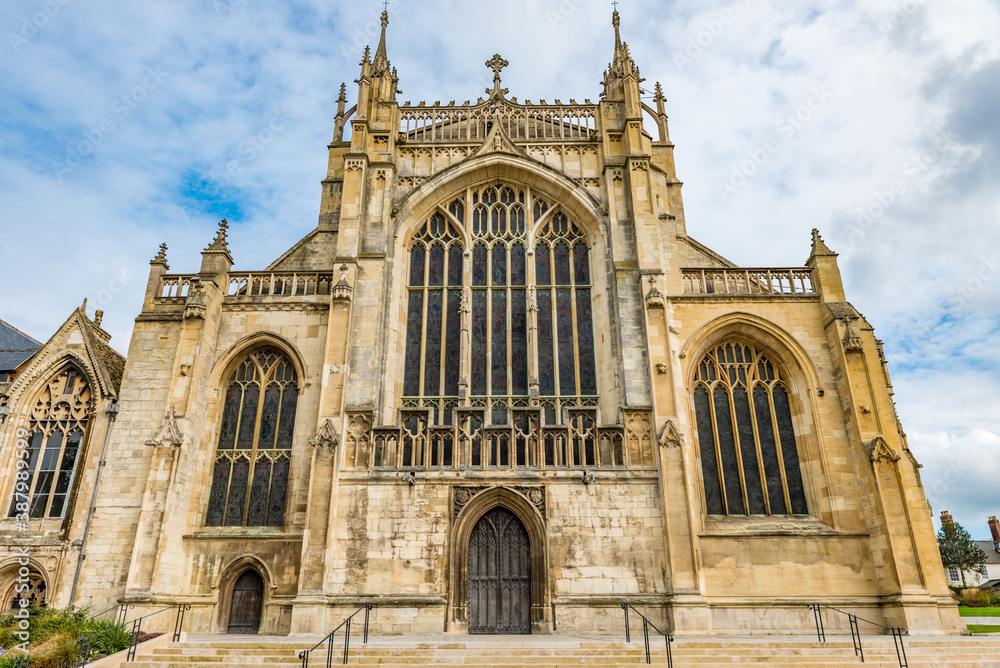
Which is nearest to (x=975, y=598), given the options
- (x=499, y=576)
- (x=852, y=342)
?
(x=852, y=342)

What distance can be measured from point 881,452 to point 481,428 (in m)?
9.20

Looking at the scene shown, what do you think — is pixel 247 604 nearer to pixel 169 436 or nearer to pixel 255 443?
pixel 255 443

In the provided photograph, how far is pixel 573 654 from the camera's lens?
1153cm

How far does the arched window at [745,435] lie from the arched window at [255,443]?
34.6ft

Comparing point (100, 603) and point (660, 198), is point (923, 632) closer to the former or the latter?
point (660, 198)

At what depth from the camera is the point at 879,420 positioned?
52.5 feet

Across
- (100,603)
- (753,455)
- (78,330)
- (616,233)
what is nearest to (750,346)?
(753,455)

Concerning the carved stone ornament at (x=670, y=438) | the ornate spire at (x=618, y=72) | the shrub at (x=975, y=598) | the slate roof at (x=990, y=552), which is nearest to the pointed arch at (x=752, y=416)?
the carved stone ornament at (x=670, y=438)

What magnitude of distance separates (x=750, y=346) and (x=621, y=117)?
790cm

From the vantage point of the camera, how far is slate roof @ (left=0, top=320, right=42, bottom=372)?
1909 cm

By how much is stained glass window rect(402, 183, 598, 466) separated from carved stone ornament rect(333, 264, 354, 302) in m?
1.90

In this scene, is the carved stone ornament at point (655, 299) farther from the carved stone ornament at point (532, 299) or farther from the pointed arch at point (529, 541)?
the pointed arch at point (529, 541)

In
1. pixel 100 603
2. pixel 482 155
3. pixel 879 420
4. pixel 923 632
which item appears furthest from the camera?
pixel 482 155

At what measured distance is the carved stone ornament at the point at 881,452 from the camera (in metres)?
15.4
